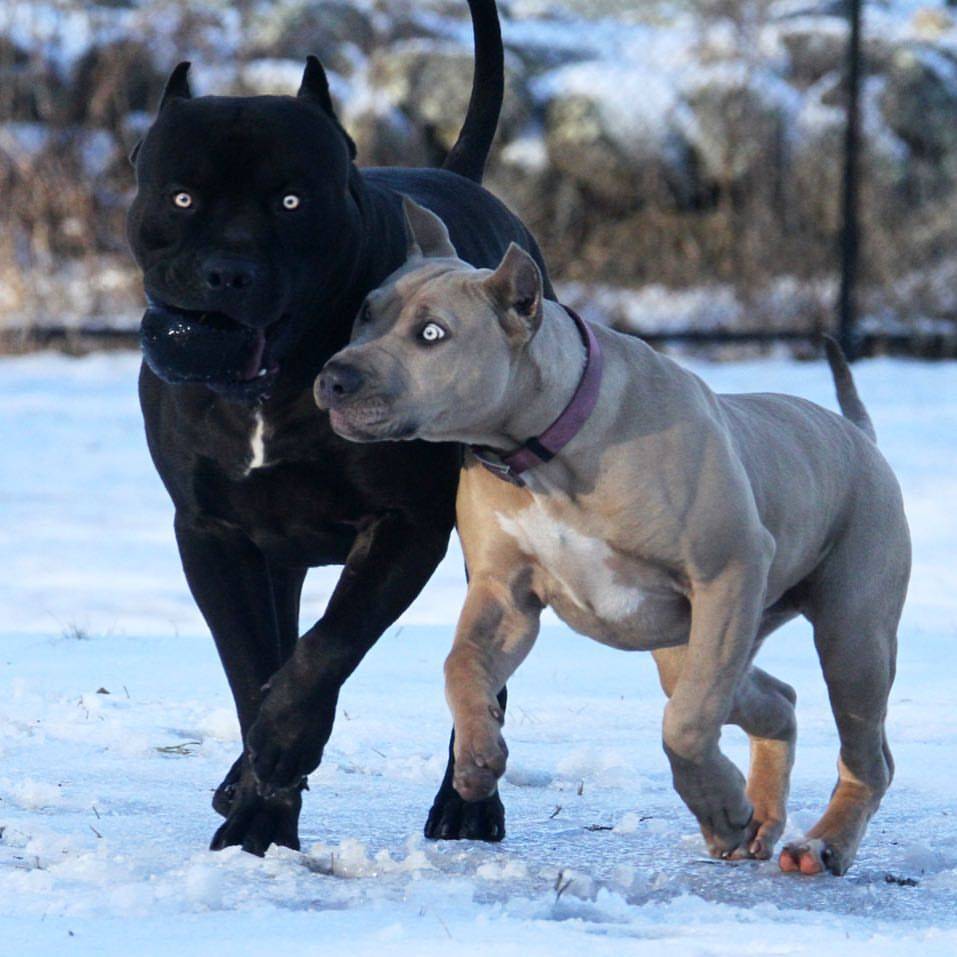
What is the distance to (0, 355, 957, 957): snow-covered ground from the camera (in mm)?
2629

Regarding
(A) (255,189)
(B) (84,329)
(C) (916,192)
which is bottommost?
(B) (84,329)

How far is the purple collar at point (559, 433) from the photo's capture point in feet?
10.1

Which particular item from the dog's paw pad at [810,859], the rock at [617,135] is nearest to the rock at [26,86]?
the rock at [617,135]

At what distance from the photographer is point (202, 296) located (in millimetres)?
2941

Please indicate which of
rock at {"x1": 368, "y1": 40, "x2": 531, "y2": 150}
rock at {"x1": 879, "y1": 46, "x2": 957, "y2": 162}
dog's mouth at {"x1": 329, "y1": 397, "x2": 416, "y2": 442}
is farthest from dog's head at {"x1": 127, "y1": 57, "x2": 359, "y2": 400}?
rock at {"x1": 879, "y1": 46, "x2": 957, "y2": 162}

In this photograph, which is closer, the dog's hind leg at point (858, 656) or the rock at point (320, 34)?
the dog's hind leg at point (858, 656)

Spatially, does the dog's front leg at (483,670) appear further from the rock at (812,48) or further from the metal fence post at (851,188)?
the rock at (812,48)

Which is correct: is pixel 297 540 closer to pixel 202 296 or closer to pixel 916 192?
pixel 202 296

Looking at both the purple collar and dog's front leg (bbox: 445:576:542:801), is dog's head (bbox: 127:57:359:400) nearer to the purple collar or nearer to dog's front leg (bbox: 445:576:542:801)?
the purple collar

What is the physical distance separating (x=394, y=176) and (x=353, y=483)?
0.92 metres

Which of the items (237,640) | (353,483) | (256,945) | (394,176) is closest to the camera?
(256,945)

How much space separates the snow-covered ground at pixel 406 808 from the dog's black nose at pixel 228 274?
90cm

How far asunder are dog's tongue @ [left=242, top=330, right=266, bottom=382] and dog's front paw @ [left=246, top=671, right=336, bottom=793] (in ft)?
1.75

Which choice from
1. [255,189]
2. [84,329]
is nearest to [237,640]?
[255,189]
